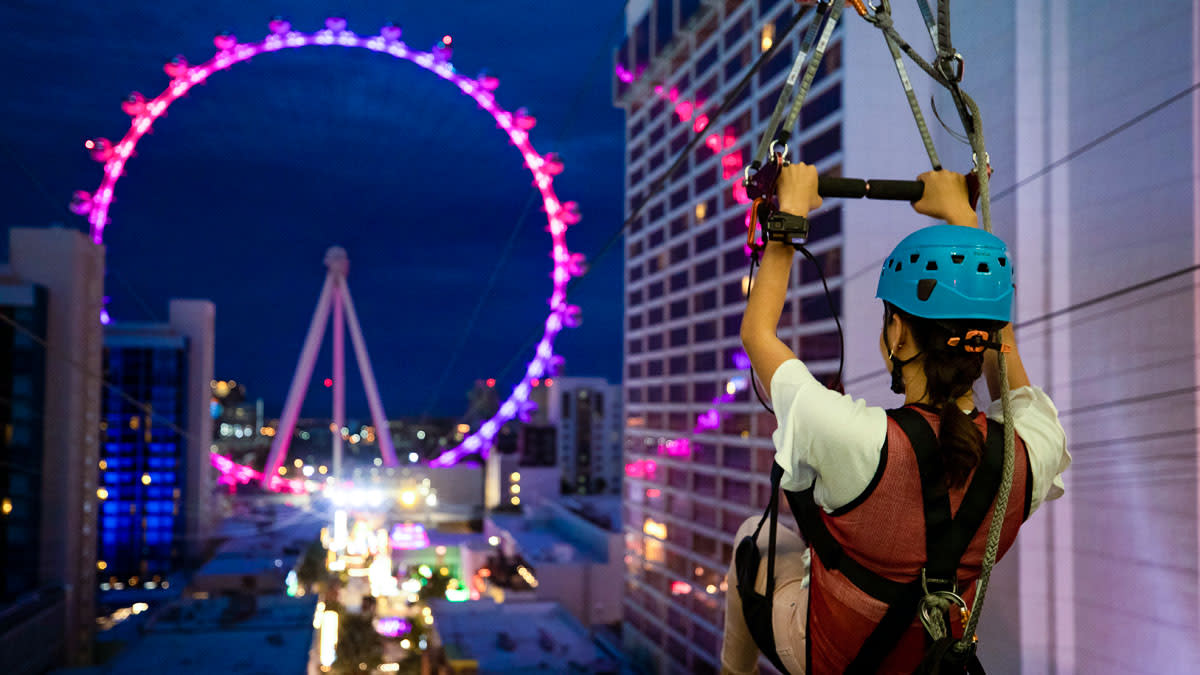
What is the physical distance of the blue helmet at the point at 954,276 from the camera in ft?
3.65

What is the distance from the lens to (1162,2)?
2.41 meters

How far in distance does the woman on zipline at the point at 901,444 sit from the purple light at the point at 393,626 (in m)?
11.4

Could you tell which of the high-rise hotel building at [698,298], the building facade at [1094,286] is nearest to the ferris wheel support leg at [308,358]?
the high-rise hotel building at [698,298]

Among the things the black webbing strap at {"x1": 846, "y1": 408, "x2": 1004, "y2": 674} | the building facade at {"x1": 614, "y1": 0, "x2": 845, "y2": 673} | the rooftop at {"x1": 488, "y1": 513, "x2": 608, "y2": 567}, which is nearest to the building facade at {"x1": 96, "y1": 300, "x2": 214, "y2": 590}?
the rooftop at {"x1": 488, "y1": 513, "x2": 608, "y2": 567}

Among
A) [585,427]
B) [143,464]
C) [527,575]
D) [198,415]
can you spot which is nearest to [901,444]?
[527,575]

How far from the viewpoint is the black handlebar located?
4.17ft

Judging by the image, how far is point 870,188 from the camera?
1.30m

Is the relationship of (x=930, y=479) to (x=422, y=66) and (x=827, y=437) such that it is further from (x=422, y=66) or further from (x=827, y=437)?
(x=422, y=66)

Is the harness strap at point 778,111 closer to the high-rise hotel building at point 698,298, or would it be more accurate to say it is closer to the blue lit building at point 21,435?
the high-rise hotel building at point 698,298

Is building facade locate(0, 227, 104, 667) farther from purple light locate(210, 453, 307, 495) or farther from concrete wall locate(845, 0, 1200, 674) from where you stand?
concrete wall locate(845, 0, 1200, 674)

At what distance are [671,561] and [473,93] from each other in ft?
27.1

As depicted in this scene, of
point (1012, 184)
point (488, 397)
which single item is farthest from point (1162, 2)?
point (488, 397)

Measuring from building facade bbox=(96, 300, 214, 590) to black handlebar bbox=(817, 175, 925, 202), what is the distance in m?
19.7

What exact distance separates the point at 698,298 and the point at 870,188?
1403 cm
